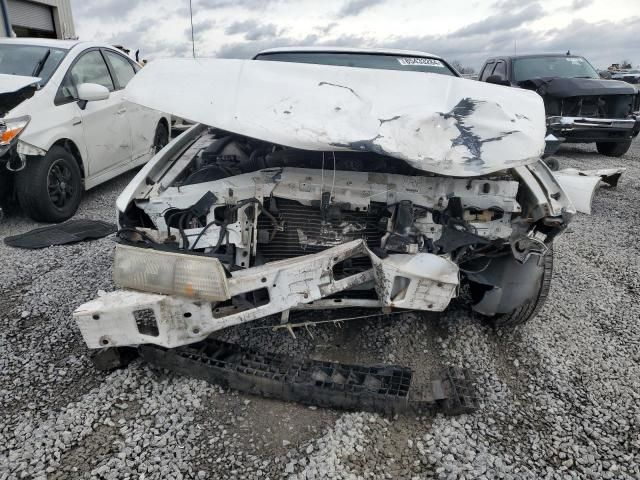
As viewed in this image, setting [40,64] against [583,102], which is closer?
[40,64]

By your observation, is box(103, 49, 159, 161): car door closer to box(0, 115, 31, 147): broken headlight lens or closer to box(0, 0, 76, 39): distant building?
box(0, 115, 31, 147): broken headlight lens

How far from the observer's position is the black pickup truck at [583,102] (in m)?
7.77

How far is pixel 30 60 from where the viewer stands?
4750mm

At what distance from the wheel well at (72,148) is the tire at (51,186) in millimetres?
63

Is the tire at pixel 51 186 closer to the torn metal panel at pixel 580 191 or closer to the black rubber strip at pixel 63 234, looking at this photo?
the black rubber strip at pixel 63 234

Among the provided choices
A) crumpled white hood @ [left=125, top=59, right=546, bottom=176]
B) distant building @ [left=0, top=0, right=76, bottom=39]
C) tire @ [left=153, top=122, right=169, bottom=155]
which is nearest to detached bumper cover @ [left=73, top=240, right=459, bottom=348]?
crumpled white hood @ [left=125, top=59, right=546, bottom=176]

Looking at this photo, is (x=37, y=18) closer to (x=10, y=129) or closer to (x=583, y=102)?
(x=10, y=129)

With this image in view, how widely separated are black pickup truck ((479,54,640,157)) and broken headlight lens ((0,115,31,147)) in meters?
6.56

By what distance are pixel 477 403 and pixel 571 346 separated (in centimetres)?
93

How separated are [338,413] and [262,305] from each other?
60 centimetres

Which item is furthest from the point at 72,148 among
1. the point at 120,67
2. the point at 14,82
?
the point at 120,67

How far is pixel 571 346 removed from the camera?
9.30ft

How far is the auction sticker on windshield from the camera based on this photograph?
12.4ft

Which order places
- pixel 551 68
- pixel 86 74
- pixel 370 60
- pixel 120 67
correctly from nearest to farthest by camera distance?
pixel 370 60
pixel 86 74
pixel 120 67
pixel 551 68
